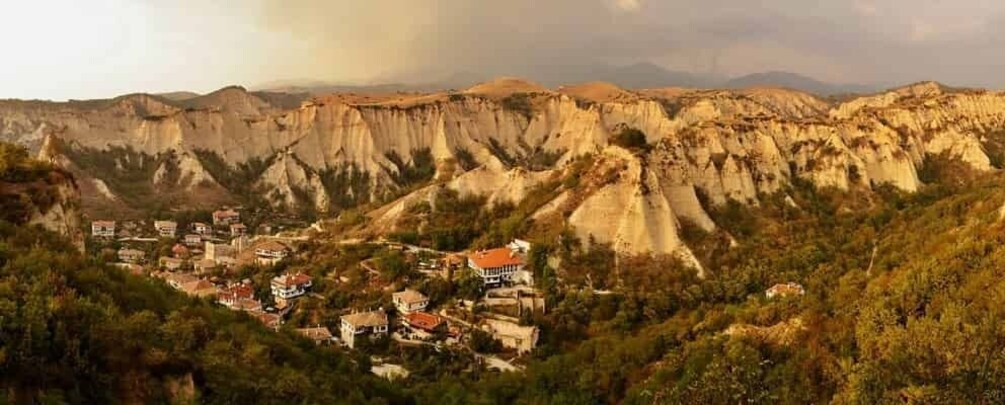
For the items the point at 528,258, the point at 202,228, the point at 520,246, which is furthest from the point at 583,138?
the point at 528,258

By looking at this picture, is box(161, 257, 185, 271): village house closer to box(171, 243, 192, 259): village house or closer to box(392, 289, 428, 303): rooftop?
box(171, 243, 192, 259): village house

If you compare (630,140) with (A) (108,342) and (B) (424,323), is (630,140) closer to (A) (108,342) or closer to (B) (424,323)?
(B) (424,323)

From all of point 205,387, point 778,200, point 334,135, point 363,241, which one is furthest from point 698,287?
point 334,135

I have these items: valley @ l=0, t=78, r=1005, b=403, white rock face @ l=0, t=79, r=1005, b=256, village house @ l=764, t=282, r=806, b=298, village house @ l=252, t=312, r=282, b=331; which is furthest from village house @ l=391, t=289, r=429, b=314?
village house @ l=764, t=282, r=806, b=298

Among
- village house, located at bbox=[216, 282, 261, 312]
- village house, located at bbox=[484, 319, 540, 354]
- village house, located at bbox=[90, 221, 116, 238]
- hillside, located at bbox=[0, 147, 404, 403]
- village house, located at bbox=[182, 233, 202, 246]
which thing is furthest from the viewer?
village house, located at bbox=[182, 233, 202, 246]

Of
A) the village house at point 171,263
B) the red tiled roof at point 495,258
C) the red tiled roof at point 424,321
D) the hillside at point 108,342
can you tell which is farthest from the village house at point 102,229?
the hillside at point 108,342

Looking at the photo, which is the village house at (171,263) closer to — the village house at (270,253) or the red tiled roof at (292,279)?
the village house at (270,253)

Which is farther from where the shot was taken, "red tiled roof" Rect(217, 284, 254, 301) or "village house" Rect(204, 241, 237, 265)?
"village house" Rect(204, 241, 237, 265)
